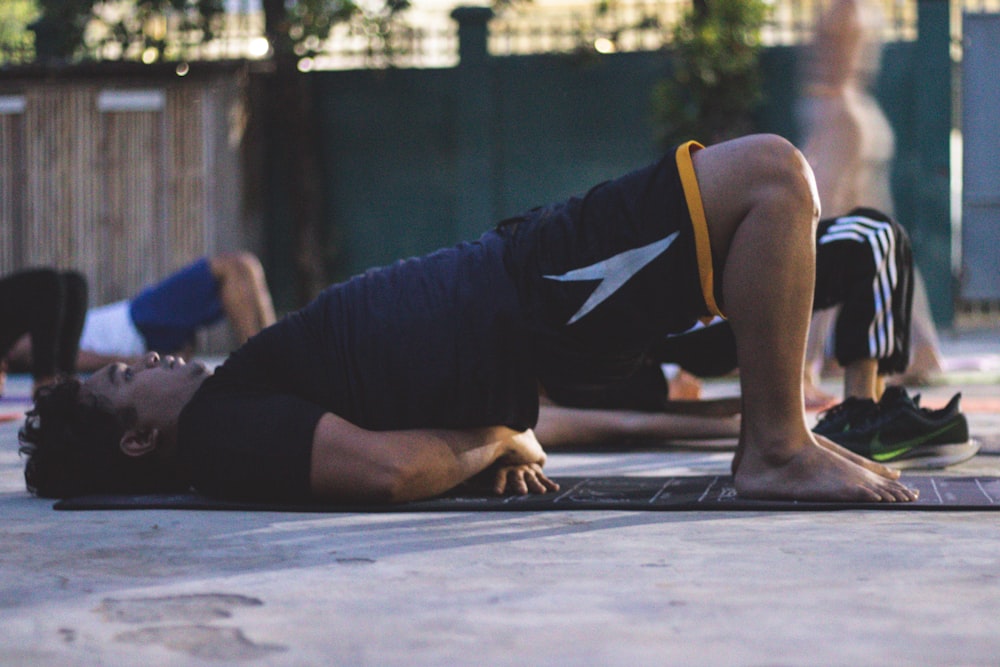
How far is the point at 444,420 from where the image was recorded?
9.63 feet

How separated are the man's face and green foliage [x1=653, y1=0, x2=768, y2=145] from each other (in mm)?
7959

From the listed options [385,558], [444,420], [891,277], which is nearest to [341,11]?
[891,277]

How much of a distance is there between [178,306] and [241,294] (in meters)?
0.33

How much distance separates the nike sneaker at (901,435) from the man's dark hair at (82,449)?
167 cm

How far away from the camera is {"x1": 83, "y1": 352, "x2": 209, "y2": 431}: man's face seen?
311cm

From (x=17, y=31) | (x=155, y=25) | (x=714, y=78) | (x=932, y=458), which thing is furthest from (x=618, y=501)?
(x=17, y=31)

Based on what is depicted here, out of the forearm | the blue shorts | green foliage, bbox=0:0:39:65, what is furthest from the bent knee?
green foliage, bbox=0:0:39:65

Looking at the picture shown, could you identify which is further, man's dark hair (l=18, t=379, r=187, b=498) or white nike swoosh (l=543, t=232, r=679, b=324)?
man's dark hair (l=18, t=379, r=187, b=498)

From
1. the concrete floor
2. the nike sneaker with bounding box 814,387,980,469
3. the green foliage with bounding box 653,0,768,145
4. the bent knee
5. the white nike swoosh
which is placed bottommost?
the nike sneaker with bounding box 814,387,980,469

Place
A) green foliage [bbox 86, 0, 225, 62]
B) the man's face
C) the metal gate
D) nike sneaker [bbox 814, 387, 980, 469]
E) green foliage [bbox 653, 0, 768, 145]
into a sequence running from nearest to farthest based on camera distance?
the man's face → nike sneaker [bbox 814, 387, 980, 469] → the metal gate → green foliage [bbox 653, 0, 768, 145] → green foliage [bbox 86, 0, 225, 62]

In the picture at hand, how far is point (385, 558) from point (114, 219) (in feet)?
30.0

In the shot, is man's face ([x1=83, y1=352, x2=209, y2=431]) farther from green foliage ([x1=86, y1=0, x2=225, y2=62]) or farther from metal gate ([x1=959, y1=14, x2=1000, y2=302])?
green foliage ([x1=86, y1=0, x2=225, y2=62])

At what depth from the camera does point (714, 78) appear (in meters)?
10.7

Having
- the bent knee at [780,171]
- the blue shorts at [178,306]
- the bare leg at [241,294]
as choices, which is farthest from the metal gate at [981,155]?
the bent knee at [780,171]
